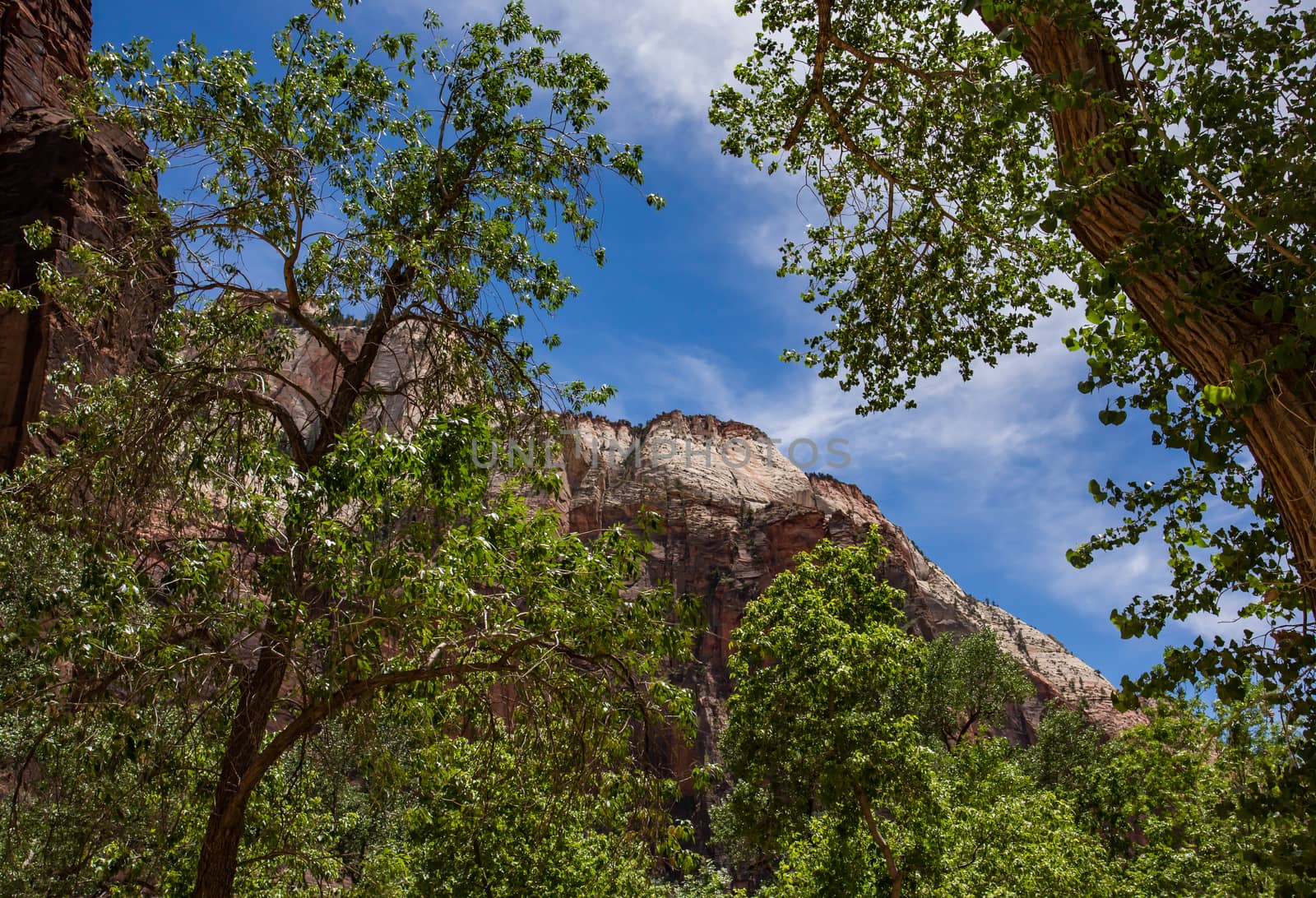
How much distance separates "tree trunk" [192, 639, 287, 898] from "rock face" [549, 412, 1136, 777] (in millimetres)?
44892

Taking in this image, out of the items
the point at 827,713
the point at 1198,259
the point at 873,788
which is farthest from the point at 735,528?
the point at 1198,259

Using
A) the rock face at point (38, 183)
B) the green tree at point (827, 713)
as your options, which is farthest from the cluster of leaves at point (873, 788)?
the rock face at point (38, 183)

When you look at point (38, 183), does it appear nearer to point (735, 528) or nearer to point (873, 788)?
point (873, 788)

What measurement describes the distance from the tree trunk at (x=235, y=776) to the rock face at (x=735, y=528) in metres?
44.9

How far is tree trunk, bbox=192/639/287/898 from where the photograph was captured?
23.8 feet

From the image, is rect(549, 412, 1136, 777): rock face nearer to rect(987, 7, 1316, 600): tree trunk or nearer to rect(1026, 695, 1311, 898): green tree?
rect(1026, 695, 1311, 898): green tree

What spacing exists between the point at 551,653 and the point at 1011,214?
5.98 meters

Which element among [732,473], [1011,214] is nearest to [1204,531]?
[1011,214]

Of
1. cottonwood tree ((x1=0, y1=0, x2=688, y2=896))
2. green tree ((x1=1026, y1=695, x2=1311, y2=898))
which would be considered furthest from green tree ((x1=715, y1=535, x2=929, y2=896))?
cottonwood tree ((x1=0, y1=0, x2=688, y2=896))

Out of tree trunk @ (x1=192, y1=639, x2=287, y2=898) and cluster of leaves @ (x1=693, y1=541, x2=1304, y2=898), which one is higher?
cluster of leaves @ (x1=693, y1=541, x2=1304, y2=898)

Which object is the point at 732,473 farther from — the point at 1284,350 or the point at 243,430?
the point at 1284,350

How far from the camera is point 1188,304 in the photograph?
12.9ft

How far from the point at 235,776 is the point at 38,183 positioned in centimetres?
2110

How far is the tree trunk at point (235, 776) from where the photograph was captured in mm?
7246
